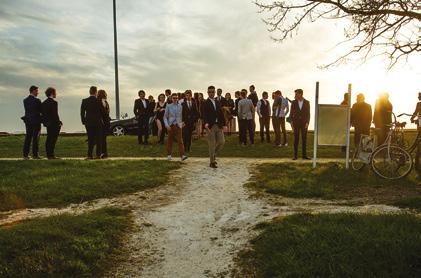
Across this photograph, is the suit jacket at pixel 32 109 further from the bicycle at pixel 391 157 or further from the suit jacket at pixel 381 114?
the suit jacket at pixel 381 114

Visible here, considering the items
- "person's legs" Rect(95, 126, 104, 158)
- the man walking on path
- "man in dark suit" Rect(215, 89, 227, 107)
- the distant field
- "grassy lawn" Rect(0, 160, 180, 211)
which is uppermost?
"man in dark suit" Rect(215, 89, 227, 107)

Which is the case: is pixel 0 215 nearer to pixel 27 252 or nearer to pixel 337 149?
pixel 27 252

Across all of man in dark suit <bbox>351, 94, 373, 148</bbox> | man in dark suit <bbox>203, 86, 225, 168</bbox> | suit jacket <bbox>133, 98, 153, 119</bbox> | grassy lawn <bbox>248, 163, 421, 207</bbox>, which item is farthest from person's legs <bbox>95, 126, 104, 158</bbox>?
man in dark suit <bbox>351, 94, 373, 148</bbox>

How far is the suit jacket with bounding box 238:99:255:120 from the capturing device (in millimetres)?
18750

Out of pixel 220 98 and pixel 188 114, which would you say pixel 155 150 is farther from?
pixel 220 98

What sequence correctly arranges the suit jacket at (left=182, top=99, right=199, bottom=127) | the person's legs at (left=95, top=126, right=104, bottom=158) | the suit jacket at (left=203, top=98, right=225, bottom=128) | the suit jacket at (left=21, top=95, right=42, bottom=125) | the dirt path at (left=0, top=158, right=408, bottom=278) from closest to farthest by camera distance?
the dirt path at (left=0, top=158, right=408, bottom=278) < the suit jacket at (left=203, top=98, right=225, bottom=128) < the suit jacket at (left=21, top=95, right=42, bottom=125) < the person's legs at (left=95, top=126, right=104, bottom=158) < the suit jacket at (left=182, top=99, right=199, bottom=127)

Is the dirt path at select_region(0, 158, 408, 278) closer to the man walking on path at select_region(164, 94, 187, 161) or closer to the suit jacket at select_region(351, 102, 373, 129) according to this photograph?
the man walking on path at select_region(164, 94, 187, 161)

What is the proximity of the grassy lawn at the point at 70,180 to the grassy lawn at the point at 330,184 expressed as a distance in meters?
2.76

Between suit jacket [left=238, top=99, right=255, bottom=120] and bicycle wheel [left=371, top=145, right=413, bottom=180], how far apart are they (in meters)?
7.49

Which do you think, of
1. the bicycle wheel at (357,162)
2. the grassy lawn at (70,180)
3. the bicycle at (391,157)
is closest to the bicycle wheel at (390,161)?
the bicycle at (391,157)

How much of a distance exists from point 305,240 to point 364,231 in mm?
935

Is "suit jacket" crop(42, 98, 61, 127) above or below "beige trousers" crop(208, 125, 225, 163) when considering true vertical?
above

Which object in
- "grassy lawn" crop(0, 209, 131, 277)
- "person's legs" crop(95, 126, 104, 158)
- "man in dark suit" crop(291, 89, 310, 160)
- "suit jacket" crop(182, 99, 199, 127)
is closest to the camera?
"grassy lawn" crop(0, 209, 131, 277)

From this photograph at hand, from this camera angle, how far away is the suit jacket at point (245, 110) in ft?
61.5
